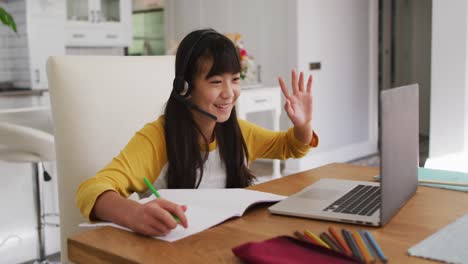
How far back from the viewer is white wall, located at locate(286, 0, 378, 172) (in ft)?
15.8

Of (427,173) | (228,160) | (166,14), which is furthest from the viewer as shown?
(166,14)

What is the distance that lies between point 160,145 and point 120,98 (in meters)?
0.20

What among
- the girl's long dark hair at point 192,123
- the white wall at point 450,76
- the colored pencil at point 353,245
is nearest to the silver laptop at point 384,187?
the colored pencil at point 353,245

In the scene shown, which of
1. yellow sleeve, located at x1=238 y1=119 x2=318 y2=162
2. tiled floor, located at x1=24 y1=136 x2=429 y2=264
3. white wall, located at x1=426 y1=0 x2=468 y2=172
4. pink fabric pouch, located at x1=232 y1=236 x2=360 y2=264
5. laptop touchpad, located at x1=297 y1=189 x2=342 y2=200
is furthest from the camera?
tiled floor, located at x1=24 y1=136 x2=429 y2=264

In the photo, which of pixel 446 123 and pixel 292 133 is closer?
pixel 292 133

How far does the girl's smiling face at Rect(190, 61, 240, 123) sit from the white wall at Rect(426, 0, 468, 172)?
9.58ft

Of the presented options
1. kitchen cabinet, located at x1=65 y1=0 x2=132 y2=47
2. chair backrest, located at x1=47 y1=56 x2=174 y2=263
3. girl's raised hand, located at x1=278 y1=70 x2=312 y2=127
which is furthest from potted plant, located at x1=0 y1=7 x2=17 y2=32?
kitchen cabinet, located at x1=65 y1=0 x2=132 y2=47

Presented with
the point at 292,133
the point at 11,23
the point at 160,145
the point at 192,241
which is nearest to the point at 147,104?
the point at 160,145

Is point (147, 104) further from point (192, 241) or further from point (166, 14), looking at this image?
point (166, 14)

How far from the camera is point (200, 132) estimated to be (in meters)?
1.42

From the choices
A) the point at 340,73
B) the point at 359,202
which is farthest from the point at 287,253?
the point at 340,73

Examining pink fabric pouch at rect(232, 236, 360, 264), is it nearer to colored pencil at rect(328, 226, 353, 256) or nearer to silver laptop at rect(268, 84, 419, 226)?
colored pencil at rect(328, 226, 353, 256)

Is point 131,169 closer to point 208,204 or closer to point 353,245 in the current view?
point 208,204

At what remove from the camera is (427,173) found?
1320 millimetres
